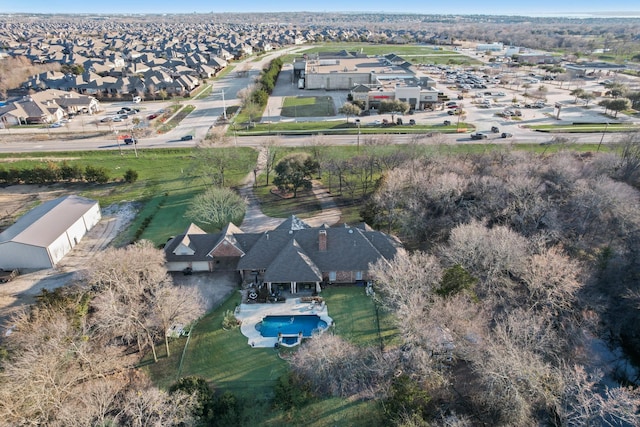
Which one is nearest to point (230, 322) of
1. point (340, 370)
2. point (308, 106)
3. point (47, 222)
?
point (340, 370)

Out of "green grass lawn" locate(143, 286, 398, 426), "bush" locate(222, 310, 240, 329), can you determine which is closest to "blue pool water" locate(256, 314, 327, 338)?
"green grass lawn" locate(143, 286, 398, 426)

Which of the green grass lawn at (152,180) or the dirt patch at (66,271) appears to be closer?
the dirt patch at (66,271)

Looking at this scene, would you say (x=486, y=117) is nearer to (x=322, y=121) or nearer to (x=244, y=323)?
(x=322, y=121)

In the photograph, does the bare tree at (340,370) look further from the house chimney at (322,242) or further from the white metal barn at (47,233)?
the white metal barn at (47,233)

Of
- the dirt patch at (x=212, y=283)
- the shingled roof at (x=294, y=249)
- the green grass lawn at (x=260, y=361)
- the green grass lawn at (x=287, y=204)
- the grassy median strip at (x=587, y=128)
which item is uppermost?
the grassy median strip at (x=587, y=128)

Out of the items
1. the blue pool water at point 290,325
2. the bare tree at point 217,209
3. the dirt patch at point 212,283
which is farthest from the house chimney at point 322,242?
the bare tree at point 217,209

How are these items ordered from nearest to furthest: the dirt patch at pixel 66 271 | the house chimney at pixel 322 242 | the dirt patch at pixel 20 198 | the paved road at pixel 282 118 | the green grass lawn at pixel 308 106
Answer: the dirt patch at pixel 66 271 < the house chimney at pixel 322 242 < the dirt patch at pixel 20 198 < the paved road at pixel 282 118 < the green grass lawn at pixel 308 106
